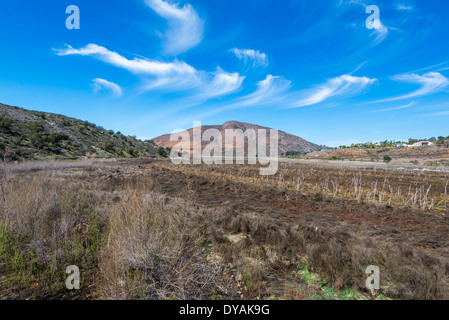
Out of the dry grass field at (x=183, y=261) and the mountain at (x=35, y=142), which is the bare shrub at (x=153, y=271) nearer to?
the dry grass field at (x=183, y=261)

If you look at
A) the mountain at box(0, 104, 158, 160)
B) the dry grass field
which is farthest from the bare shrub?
the mountain at box(0, 104, 158, 160)

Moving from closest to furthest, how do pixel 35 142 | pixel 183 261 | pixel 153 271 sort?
pixel 153 271 → pixel 183 261 → pixel 35 142

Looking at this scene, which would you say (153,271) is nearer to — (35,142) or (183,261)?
(183,261)

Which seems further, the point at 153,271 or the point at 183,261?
the point at 183,261

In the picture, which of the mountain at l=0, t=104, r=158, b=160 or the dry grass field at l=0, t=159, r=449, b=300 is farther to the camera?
the mountain at l=0, t=104, r=158, b=160

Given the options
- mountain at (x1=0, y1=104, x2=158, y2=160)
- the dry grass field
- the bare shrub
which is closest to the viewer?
the bare shrub

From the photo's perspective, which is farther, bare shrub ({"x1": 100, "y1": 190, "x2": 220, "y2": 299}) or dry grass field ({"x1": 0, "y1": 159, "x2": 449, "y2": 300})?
dry grass field ({"x1": 0, "y1": 159, "x2": 449, "y2": 300})

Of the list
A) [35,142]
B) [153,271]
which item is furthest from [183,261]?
[35,142]

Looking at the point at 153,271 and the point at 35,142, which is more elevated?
the point at 35,142

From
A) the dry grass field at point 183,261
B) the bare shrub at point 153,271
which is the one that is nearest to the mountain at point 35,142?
the dry grass field at point 183,261

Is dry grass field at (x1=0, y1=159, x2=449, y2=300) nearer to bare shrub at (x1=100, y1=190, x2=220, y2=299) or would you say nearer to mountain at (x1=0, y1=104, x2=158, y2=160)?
bare shrub at (x1=100, y1=190, x2=220, y2=299)

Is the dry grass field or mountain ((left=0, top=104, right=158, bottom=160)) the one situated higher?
mountain ((left=0, top=104, right=158, bottom=160))

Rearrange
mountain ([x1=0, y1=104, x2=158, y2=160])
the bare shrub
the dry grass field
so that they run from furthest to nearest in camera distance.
A: 1. mountain ([x1=0, y1=104, x2=158, y2=160])
2. the dry grass field
3. the bare shrub
